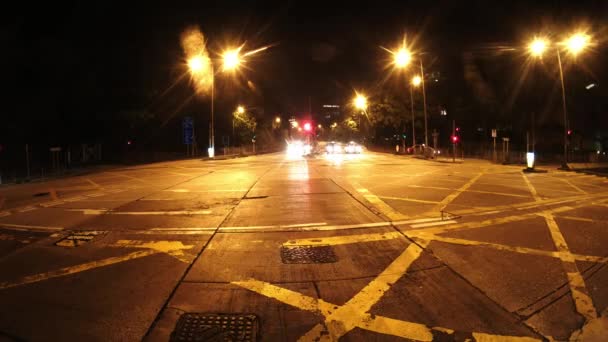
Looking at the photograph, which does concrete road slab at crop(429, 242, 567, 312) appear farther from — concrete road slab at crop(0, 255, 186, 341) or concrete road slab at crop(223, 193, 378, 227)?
concrete road slab at crop(0, 255, 186, 341)

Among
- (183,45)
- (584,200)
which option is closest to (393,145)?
(183,45)

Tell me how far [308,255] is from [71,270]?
3.31 meters

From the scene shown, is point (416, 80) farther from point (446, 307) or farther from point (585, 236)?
point (446, 307)

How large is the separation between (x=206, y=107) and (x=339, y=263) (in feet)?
183

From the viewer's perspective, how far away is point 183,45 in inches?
1845

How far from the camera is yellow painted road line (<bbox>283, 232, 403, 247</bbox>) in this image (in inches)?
322

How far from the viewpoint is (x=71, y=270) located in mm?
6664

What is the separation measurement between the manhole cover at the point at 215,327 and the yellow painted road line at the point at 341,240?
322cm

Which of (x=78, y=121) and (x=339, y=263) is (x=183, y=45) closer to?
(x=78, y=121)

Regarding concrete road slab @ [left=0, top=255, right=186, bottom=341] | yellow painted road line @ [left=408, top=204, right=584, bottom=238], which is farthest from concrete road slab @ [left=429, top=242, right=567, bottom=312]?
concrete road slab @ [left=0, top=255, right=186, bottom=341]

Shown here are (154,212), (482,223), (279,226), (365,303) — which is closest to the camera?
(365,303)

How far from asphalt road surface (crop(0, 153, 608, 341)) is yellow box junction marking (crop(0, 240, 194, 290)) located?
0.03 metres

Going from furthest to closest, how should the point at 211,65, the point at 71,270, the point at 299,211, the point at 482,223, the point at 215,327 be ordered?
the point at 211,65
the point at 299,211
the point at 482,223
the point at 71,270
the point at 215,327

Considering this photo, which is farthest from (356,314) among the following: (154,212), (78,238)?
(154,212)
